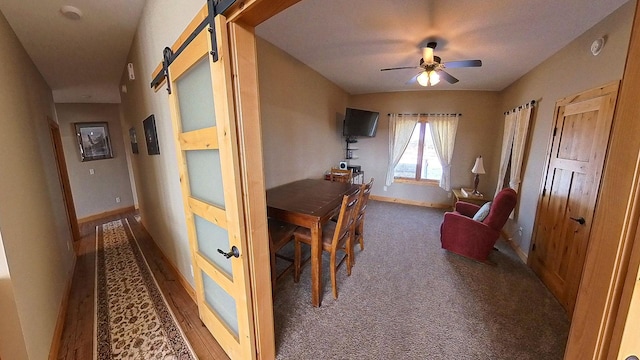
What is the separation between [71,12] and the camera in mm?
1773

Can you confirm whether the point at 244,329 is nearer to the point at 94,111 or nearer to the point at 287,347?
the point at 287,347

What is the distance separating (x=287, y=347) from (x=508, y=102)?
489 centimetres

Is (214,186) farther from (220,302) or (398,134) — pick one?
(398,134)

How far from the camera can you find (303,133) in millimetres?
3617

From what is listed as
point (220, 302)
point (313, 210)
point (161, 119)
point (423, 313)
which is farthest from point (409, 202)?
point (161, 119)

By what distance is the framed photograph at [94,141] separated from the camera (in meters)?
4.36

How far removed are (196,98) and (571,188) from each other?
323 cm

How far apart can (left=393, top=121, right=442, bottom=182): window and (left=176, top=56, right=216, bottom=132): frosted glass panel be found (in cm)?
455

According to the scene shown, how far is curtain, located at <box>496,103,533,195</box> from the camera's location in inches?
118

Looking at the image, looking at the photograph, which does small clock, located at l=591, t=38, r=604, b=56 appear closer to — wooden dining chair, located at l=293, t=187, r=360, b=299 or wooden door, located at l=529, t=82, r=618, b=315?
wooden door, located at l=529, t=82, r=618, b=315

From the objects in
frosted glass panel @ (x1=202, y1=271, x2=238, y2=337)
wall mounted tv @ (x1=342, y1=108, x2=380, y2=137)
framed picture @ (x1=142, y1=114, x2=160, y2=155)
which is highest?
wall mounted tv @ (x1=342, y1=108, x2=380, y2=137)

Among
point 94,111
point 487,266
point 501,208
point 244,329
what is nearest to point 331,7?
point 244,329

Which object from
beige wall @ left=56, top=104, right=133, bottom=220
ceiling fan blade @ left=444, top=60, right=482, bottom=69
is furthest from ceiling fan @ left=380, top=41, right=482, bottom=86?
beige wall @ left=56, top=104, right=133, bottom=220

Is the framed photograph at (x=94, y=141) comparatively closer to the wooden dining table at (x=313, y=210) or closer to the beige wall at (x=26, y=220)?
the beige wall at (x=26, y=220)
